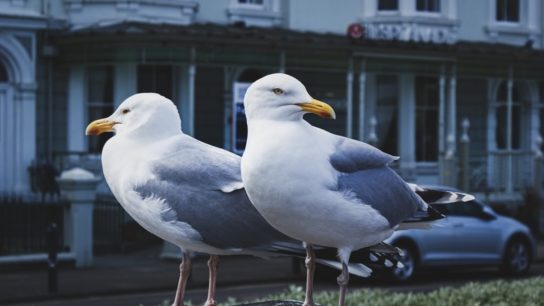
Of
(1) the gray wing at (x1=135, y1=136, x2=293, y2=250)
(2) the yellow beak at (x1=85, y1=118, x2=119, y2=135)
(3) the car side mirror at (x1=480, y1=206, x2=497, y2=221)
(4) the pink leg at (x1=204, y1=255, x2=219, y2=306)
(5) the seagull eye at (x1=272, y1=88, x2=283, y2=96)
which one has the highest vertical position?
(5) the seagull eye at (x1=272, y1=88, x2=283, y2=96)

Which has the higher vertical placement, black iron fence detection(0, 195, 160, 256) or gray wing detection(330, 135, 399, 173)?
gray wing detection(330, 135, 399, 173)

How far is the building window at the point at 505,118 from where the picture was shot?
33.4 metres

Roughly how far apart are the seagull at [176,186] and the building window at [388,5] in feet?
82.3

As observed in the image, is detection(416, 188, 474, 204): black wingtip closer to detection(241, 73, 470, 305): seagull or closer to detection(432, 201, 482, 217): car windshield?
detection(241, 73, 470, 305): seagull

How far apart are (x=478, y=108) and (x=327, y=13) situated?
20.1 ft

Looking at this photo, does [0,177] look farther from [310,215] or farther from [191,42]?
[310,215]

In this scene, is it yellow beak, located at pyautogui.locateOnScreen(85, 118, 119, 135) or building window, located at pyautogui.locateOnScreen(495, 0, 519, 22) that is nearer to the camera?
yellow beak, located at pyautogui.locateOnScreen(85, 118, 119, 135)

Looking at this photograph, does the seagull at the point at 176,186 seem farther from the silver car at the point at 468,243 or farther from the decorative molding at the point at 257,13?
the decorative molding at the point at 257,13

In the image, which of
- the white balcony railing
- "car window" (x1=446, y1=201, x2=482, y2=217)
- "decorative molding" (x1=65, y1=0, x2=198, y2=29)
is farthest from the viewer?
the white balcony railing

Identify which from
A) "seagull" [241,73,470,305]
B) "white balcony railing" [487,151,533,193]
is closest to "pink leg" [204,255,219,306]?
"seagull" [241,73,470,305]

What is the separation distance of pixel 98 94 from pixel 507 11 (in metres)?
13.6

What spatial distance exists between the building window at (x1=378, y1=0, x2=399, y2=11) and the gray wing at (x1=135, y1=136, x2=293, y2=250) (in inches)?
986

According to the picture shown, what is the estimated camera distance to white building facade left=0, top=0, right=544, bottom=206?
82.6ft

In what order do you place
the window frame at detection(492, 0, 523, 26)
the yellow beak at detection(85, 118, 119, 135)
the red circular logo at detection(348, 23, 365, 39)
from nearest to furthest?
the yellow beak at detection(85, 118, 119, 135) → the red circular logo at detection(348, 23, 365, 39) → the window frame at detection(492, 0, 523, 26)
